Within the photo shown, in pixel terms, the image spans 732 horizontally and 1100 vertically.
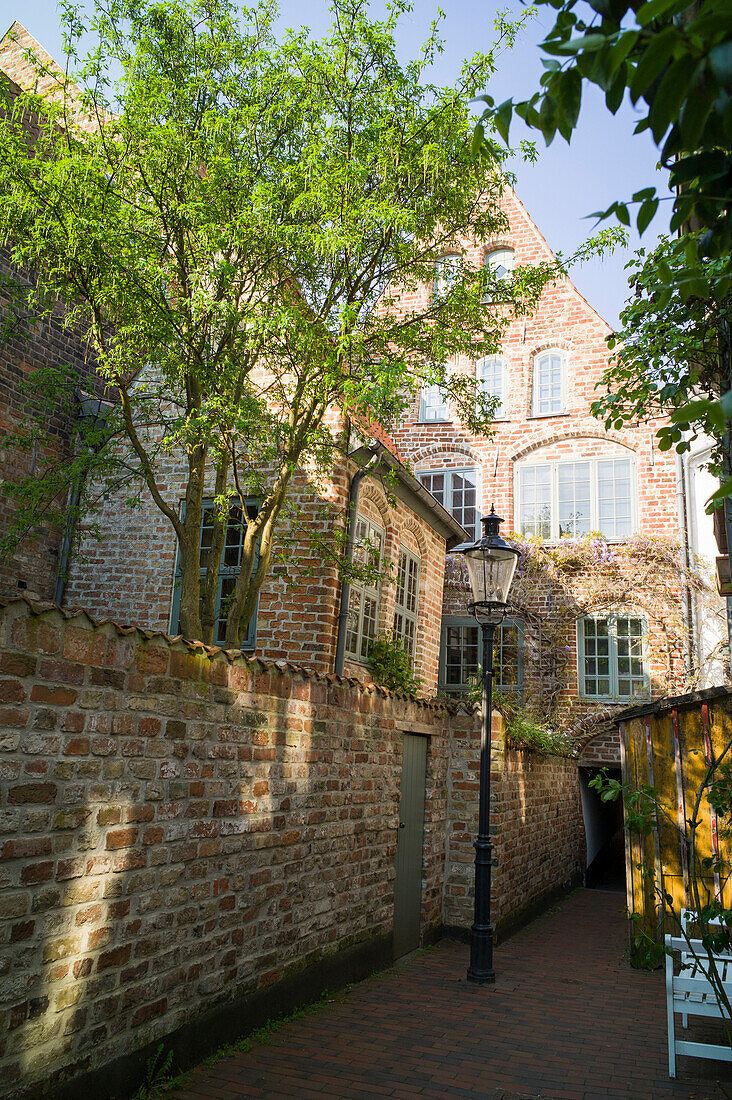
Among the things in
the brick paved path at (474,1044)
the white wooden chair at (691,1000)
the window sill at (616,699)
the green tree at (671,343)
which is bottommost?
the brick paved path at (474,1044)

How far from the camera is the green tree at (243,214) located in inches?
231

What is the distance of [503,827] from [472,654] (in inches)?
272

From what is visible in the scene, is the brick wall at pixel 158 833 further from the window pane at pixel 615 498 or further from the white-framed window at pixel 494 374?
the white-framed window at pixel 494 374

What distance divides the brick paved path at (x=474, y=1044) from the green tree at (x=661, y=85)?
13.9ft

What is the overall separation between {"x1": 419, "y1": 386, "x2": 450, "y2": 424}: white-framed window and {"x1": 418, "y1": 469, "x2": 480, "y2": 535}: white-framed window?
1190mm

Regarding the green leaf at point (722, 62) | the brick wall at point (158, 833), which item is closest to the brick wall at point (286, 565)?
the brick wall at point (158, 833)

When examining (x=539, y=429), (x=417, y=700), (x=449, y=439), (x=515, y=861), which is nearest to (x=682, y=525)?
(x=539, y=429)

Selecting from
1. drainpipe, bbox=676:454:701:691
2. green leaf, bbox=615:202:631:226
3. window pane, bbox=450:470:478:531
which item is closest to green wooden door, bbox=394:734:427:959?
green leaf, bbox=615:202:631:226

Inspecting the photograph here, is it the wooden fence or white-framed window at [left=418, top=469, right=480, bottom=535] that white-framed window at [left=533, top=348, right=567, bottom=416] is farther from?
the wooden fence

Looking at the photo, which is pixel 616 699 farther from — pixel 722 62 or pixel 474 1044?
pixel 722 62

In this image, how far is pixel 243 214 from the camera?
5828 millimetres

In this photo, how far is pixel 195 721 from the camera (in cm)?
432

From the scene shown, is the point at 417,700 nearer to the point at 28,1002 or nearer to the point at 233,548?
the point at 233,548

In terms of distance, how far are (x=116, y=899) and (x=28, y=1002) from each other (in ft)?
1.91
